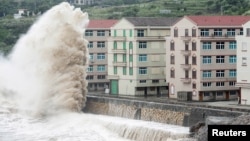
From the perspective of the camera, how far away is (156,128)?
134 ft

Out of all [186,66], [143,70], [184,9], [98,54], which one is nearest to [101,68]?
[98,54]

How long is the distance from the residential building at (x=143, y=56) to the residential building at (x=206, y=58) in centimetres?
441

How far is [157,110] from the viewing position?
46188 millimetres

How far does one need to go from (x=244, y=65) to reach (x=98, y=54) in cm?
2157

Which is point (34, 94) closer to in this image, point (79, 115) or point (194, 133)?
point (79, 115)

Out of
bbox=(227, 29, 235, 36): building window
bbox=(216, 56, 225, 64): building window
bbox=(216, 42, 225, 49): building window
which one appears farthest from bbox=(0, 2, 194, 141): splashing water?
bbox=(227, 29, 235, 36): building window

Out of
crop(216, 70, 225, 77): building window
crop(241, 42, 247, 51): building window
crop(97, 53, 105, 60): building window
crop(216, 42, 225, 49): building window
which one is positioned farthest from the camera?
crop(97, 53, 105, 60): building window

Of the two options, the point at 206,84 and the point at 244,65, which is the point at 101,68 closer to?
the point at 206,84

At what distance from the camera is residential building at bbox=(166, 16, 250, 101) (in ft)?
177

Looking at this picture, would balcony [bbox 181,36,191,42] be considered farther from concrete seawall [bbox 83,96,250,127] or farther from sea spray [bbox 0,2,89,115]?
sea spray [bbox 0,2,89,115]

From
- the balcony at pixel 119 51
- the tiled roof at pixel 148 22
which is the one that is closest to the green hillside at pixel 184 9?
the tiled roof at pixel 148 22

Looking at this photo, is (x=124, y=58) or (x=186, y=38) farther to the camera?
(x=124, y=58)

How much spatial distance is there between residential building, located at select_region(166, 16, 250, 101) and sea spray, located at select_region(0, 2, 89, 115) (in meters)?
7.75

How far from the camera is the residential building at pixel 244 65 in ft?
159
